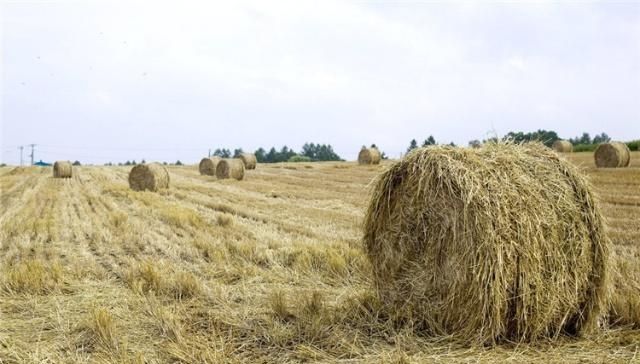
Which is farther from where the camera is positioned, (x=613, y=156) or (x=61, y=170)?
(x=61, y=170)

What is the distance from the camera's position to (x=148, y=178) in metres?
20.8

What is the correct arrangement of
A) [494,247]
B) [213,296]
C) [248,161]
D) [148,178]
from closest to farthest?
[494,247] → [213,296] → [148,178] → [248,161]

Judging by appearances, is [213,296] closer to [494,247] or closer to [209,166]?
[494,247]

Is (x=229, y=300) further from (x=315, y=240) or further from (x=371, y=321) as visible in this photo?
(x=315, y=240)

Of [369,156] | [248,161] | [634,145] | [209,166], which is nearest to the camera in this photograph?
[209,166]

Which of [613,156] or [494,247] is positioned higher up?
[613,156]

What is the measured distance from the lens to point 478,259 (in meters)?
4.64

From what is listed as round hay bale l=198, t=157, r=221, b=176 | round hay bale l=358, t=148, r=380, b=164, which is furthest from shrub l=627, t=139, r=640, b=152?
round hay bale l=198, t=157, r=221, b=176

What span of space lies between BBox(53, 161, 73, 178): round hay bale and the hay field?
65.4 feet

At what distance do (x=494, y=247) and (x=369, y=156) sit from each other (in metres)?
30.3

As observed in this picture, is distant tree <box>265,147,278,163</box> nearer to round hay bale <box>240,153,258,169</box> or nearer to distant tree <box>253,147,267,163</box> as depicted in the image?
distant tree <box>253,147,267,163</box>

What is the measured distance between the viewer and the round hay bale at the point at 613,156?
910 inches

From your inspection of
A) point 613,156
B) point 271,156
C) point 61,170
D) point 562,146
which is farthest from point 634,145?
point 271,156

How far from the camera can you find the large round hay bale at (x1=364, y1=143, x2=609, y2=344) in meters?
4.62
